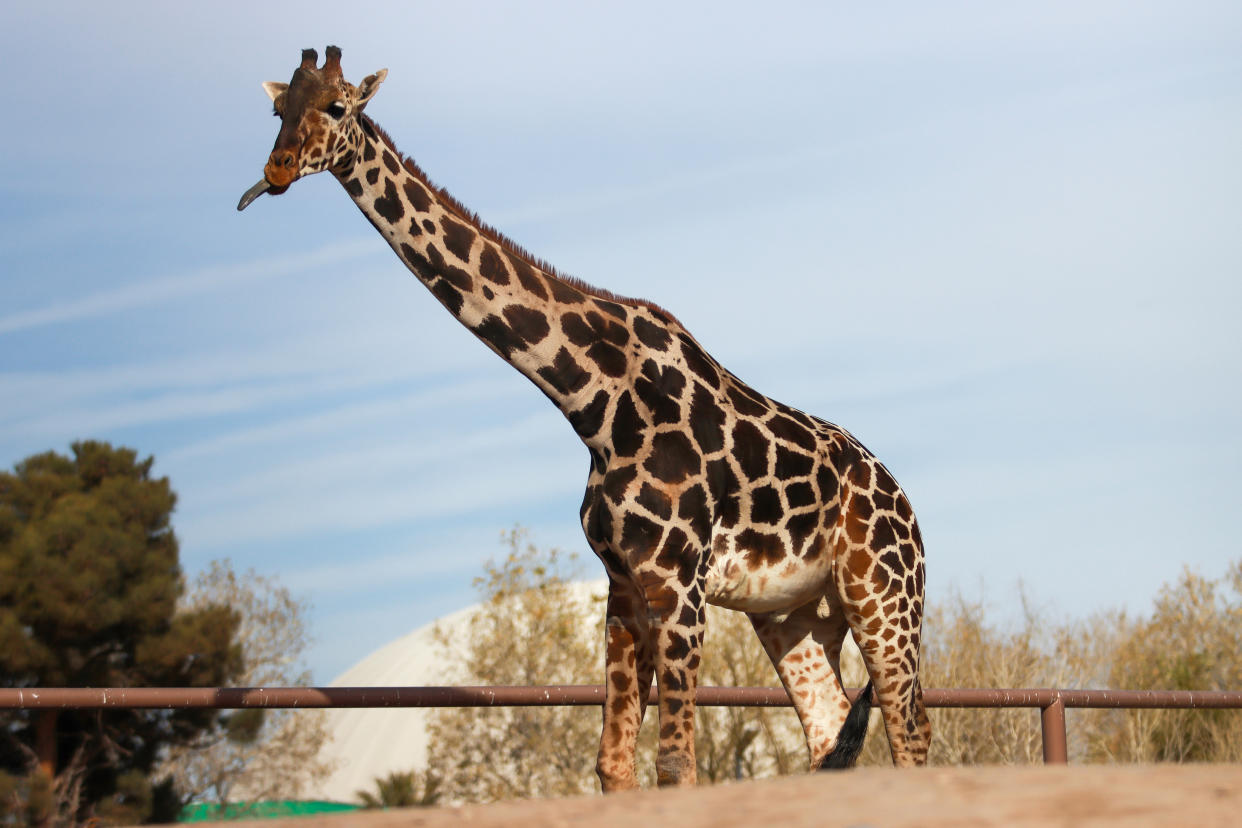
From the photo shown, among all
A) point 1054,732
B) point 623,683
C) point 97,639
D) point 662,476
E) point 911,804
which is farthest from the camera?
point 97,639

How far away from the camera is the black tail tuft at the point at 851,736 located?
633 cm

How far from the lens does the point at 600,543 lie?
18.4 ft

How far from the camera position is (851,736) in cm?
636

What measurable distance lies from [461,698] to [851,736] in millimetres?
1862

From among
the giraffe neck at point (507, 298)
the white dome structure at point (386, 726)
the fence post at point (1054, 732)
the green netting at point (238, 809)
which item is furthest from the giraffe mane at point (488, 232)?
the white dome structure at point (386, 726)

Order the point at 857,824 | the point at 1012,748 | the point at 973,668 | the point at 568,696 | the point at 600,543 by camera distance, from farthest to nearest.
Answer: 1. the point at 973,668
2. the point at 1012,748
3. the point at 568,696
4. the point at 600,543
5. the point at 857,824

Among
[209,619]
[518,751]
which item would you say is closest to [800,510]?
[209,619]

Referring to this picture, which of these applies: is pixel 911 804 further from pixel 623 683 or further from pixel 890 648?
pixel 890 648

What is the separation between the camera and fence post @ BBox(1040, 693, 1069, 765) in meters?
6.66

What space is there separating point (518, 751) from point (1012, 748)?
1307 centimetres

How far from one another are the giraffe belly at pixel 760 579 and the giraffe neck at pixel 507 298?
0.71 meters

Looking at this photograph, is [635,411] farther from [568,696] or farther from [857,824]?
[857,824]

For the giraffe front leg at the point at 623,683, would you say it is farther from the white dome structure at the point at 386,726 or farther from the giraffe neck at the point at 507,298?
the white dome structure at the point at 386,726

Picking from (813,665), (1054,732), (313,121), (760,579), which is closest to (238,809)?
(813,665)
